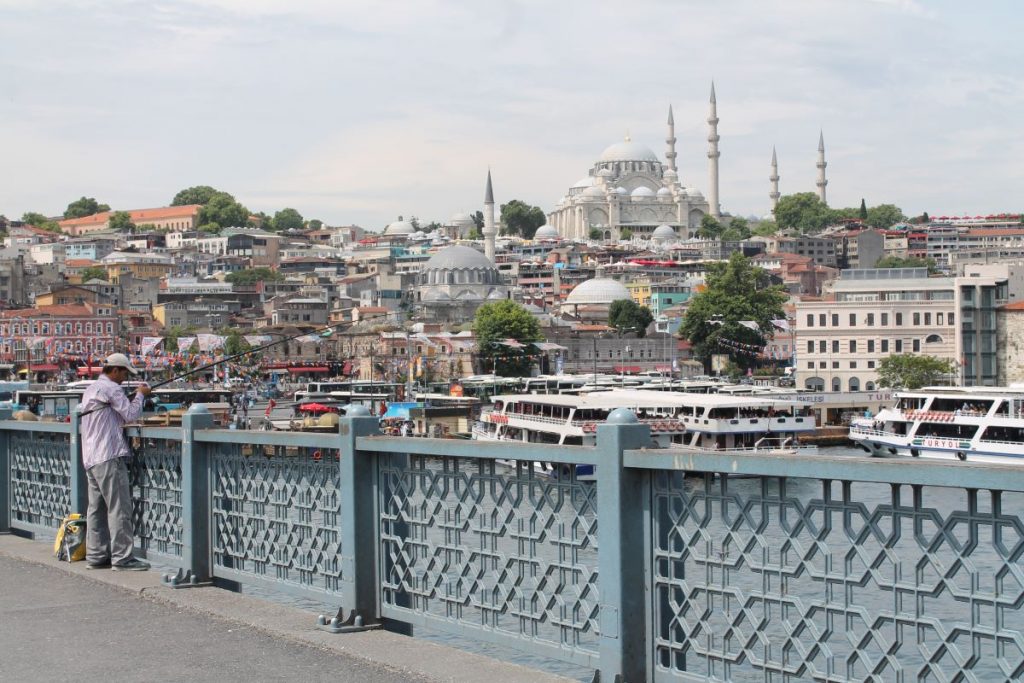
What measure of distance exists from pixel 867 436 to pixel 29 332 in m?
46.0

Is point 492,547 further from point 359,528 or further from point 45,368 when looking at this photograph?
point 45,368

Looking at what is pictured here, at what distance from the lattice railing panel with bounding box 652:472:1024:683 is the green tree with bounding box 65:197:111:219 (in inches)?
6408

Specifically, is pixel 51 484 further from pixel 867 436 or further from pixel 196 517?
pixel 867 436

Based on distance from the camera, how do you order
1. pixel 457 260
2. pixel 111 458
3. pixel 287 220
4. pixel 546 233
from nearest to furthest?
pixel 111 458 < pixel 457 260 < pixel 546 233 < pixel 287 220

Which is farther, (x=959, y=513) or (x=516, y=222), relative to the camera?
(x=516, y=222)

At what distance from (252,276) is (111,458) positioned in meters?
101

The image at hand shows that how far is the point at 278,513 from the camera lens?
555cm

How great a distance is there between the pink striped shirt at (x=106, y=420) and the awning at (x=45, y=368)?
196 feet

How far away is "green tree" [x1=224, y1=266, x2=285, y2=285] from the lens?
341 ft

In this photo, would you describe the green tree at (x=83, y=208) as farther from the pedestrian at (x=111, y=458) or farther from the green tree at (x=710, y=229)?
the pedestrian at (x=111, y=458)

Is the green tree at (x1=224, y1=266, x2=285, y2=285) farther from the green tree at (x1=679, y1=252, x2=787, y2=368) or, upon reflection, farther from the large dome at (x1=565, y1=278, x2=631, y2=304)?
the green tree at (x1=679, y1=252, x2=787, y2=368)

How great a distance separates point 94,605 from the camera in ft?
18.9

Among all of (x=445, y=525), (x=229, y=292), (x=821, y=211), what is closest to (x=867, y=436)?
(x=445, y=525)

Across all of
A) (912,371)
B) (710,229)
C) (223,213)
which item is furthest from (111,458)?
(223,213)
